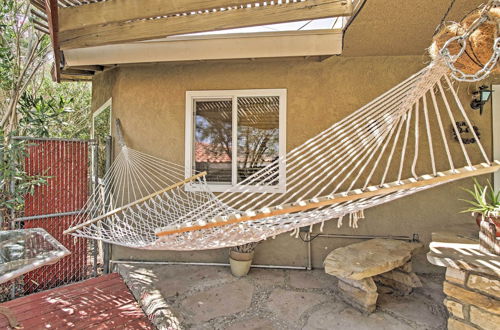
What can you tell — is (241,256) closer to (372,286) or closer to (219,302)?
(219,302)

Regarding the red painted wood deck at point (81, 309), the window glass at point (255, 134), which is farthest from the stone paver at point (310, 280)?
the red painted wood deck at point (81, 309)

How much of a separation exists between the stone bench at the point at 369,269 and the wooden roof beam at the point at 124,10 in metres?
2.07

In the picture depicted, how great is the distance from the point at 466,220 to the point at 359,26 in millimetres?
2322

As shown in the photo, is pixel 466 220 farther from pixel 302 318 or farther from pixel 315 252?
pixel 302 318

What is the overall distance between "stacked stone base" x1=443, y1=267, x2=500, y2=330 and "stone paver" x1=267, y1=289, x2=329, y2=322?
0.90 meters

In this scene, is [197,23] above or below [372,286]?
above

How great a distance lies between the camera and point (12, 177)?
2.26 metres

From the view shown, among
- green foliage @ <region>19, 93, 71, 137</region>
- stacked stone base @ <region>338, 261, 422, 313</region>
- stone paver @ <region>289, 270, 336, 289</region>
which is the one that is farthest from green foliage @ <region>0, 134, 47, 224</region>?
stacked stone base @ <region>338, 261, 422, 313</region>

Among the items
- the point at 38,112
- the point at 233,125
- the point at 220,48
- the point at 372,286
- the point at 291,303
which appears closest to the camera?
the point at 372,286

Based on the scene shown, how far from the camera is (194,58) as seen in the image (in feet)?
8.07

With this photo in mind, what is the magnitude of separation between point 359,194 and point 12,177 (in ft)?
9.56

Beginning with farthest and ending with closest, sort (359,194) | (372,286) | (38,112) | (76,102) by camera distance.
A: (76,102)
(38,112)
(372,286)
(359,194)

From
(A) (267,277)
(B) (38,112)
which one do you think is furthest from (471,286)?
(B) (38,112)

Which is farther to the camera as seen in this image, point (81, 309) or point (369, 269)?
point (81, 309)
